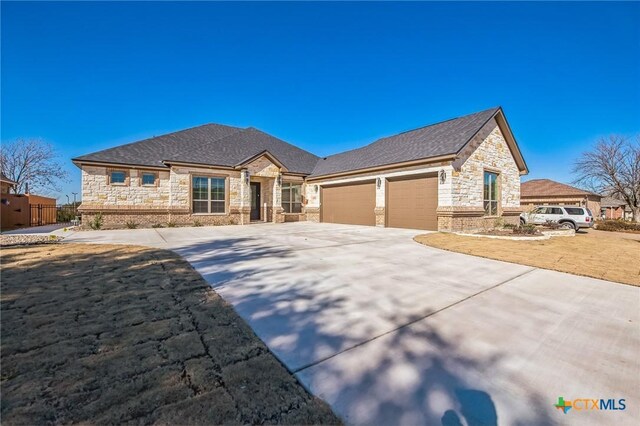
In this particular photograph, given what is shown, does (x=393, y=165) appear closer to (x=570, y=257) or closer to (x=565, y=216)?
(x=570, y=257)

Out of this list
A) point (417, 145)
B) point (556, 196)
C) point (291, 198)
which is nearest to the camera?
point (417, 145)

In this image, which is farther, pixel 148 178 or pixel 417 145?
pixel 417 145

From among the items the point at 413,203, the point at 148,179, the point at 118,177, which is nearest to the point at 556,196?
the point at 413,203

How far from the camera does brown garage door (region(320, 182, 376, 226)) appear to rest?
16.5 metres

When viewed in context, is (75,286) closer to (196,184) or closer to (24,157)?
(196,184)

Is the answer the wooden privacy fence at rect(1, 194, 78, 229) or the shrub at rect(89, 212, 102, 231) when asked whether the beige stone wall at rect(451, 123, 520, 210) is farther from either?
the wooden privacy fence at rect(1, 194, 78, 229)

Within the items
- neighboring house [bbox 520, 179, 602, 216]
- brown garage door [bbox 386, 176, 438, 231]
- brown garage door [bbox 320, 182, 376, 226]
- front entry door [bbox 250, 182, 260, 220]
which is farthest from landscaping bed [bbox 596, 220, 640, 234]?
front entry door [bbox 250, 182, 260, 220]

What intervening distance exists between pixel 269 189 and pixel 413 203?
9.69 metres

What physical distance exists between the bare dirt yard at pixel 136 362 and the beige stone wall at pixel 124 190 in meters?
12.0

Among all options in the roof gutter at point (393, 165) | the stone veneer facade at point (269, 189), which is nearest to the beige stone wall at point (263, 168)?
the stone veneer facade at point (269, 189)

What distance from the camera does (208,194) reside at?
54.3 ft

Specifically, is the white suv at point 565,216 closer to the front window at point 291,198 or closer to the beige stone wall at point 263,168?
the front window at point 291,198

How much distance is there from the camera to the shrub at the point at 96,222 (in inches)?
543

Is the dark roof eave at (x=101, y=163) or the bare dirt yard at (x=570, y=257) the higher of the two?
the dark roof eave at (x=101, y=163)
